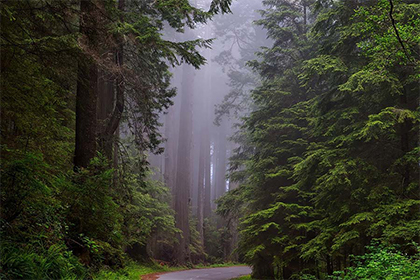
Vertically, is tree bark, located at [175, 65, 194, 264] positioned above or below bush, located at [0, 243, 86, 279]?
above

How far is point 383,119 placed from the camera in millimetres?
8289

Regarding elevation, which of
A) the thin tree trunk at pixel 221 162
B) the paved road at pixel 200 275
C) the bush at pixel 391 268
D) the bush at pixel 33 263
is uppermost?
the thin tree trunk at pixel 221 162

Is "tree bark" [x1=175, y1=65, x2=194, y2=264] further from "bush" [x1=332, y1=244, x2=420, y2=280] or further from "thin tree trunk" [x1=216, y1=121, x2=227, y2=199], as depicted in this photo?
"bush" [x1=332, y1=244, x2=420, y2=280]

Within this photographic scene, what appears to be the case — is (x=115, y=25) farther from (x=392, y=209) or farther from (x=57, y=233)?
(x=392, y=209)

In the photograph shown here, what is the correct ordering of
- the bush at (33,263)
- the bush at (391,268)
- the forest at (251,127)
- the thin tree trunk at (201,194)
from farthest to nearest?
the thin tree trunk at (201,194)
the bush at (391,268)
the forest at (251,127)
the bush at (33,263)

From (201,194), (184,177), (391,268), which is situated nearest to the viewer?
(391,268)

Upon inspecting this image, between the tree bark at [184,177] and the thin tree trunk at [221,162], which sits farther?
the thin tree trunk at [221,162]

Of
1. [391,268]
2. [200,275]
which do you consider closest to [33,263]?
[391,268]

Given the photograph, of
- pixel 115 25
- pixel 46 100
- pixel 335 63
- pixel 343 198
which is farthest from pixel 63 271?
pixel 335 63

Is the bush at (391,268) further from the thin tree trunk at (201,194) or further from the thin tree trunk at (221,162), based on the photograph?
the thin tree trunk at (221,162)

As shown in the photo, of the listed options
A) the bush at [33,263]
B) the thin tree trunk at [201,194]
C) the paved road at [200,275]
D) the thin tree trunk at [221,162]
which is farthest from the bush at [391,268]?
the thin tree trunk at [221,162]

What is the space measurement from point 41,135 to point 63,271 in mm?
2241

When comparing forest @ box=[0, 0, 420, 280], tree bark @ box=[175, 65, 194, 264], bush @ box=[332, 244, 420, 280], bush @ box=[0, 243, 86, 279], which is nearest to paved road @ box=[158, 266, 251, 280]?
forest @ box=[0, 0, 420, 280]

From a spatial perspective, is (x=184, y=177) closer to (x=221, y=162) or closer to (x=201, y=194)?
(x=201, y=194)
